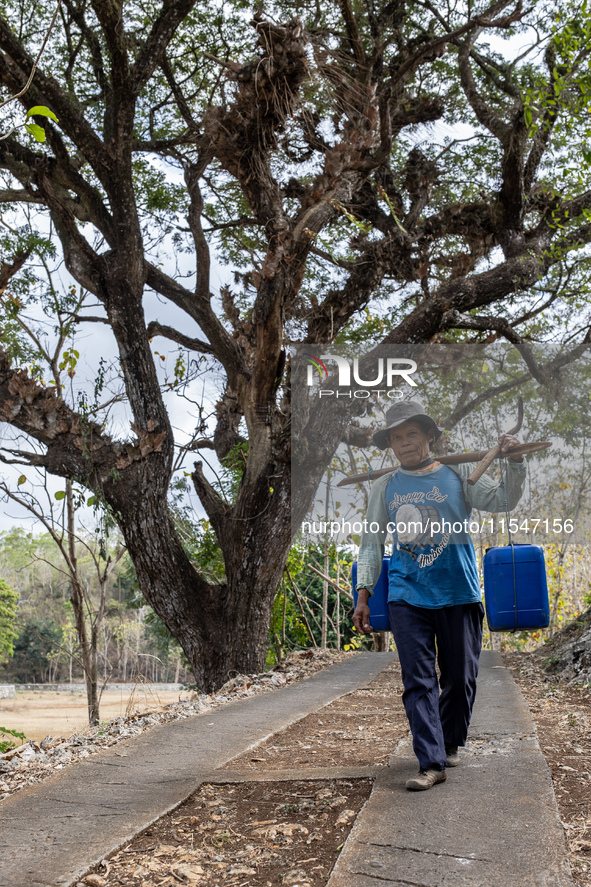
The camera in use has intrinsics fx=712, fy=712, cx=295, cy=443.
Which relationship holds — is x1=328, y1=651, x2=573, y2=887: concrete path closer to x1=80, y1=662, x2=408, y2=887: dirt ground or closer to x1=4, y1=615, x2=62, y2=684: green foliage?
x1=80, y1=662, x2=408, y2=887: dirt ground

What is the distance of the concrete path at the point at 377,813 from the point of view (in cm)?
190

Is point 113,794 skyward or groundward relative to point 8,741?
skyward

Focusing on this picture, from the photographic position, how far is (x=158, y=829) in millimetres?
2381

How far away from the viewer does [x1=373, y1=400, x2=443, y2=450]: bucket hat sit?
3066 mm

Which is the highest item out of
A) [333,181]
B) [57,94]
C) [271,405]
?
[57,94]

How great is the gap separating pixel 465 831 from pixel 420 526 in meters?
1.13

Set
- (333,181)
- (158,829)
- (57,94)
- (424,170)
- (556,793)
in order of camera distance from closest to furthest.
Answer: (158,829) < (556,793) < (333,181) < (57,94) < (424,170)

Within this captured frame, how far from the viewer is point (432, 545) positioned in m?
2.88

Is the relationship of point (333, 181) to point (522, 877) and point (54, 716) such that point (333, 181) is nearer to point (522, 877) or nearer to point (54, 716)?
point (522, 877)

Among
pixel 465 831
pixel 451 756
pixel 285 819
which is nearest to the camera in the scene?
pixel 465 831

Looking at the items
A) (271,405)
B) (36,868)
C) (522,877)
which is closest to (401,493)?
(522,877)

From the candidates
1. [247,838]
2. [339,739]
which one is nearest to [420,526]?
[247,838]

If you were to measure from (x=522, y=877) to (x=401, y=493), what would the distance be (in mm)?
1510

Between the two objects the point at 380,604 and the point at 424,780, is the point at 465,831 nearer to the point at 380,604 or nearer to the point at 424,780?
the point at 424,780
